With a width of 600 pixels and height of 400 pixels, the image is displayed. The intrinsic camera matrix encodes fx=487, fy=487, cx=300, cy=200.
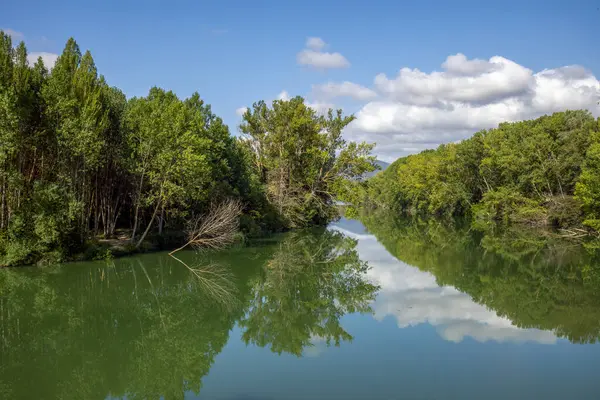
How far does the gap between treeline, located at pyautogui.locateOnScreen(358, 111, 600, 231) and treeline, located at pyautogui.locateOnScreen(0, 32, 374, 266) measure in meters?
14.5

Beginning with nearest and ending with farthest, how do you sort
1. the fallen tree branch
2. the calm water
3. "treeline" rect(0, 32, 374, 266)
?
the calm water → "treeline" rect(0, 32, 374, 266) → the fallen tree branch

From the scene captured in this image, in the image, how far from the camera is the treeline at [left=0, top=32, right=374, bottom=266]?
23.2 m

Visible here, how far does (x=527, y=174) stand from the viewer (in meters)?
51.7

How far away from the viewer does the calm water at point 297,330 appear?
414 inches

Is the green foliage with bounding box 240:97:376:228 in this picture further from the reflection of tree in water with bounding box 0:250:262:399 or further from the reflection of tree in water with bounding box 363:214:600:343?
the reflection of tree in water with bounding box 0:250:262:399

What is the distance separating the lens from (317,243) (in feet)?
124

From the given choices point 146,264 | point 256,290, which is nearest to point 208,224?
point 146,264

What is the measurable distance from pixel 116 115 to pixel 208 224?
28.0 ft

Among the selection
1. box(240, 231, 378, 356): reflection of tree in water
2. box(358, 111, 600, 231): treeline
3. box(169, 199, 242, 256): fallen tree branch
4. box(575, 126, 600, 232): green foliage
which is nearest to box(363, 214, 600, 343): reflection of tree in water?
box(575, 126, 600, 232): green foliage

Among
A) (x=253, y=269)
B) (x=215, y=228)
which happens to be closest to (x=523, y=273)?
(x=253, y=269)

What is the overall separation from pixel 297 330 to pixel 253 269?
425 inches

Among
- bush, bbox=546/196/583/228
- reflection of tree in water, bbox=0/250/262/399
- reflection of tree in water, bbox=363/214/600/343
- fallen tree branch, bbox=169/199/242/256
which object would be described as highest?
bush, bbox=546/196/583/228

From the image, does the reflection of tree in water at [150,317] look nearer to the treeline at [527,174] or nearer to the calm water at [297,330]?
the calm water at [297,330]

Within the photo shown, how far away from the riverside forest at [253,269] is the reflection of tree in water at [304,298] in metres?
0.12
